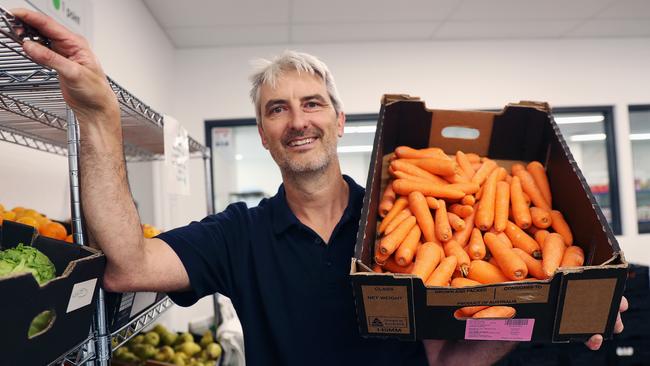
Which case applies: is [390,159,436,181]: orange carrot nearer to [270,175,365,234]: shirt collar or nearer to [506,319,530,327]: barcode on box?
[270,175,365,234]: shirt collar

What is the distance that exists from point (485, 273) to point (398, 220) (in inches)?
8.5

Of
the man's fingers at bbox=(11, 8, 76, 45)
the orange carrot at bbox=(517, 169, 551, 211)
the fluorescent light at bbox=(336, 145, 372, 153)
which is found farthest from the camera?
the fluorescent light at bbox=(336, 145, 372, 153)

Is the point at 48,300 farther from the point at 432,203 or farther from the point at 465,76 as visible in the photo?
the point at 465,76

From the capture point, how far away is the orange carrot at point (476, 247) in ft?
3.23

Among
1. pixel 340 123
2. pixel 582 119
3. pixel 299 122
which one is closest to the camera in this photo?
pixel 299 122

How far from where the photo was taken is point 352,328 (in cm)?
118

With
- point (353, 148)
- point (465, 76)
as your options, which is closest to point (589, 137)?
point (465, 76)

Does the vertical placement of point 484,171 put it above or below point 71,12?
below

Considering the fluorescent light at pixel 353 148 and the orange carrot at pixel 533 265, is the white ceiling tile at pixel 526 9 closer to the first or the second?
the fluorescent light at pixel 353 148

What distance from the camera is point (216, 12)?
114 inches

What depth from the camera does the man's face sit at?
1.31m

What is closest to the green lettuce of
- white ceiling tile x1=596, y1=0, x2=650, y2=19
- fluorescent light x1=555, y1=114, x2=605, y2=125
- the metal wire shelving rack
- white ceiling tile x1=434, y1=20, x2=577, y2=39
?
the metal wire shelving rack

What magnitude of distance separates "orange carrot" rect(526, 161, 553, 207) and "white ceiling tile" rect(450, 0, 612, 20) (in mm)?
2085

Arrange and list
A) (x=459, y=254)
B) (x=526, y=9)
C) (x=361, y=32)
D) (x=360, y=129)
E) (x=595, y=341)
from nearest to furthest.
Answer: (x=595, y=341), (x=459, y=254), (x=526, y=9), (x=361, y=32), (x=360, y=129)
